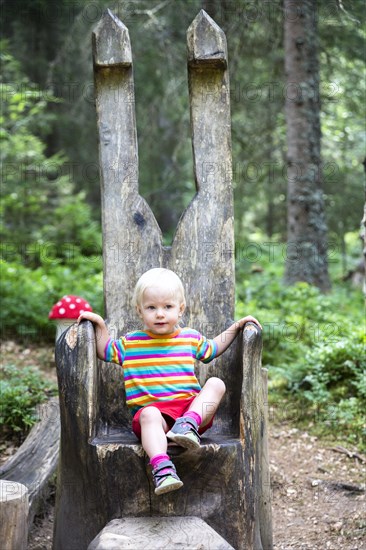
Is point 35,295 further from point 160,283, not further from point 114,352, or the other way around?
point 160,283

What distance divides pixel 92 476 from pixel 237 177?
716 cm

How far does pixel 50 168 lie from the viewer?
9500 millimetres

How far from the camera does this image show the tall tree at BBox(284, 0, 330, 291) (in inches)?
299

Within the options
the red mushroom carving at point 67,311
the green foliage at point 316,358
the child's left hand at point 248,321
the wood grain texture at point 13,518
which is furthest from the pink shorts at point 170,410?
the green foliage at point 316,358

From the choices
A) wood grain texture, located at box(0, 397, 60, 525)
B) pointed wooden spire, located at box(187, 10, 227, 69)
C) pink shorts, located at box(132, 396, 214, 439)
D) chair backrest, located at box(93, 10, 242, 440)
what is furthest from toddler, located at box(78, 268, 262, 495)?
pointed wooden spire, located at box(187, 10, 227, 69)

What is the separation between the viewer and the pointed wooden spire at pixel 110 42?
13.1 ft

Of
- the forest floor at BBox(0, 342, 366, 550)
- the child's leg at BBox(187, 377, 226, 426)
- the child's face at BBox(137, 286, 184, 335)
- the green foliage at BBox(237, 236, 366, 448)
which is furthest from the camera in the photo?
the green foliage at BBox(237, 236, 366, 448)

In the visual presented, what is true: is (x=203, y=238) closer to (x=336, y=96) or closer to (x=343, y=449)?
(x=343, y=449)

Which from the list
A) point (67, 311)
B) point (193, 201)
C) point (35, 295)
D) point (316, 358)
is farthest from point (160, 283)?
point (35, 295)

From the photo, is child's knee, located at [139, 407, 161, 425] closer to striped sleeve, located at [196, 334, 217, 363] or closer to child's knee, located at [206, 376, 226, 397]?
child's knee, located at [206, 376, 226, 397]

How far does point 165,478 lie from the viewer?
104 inches

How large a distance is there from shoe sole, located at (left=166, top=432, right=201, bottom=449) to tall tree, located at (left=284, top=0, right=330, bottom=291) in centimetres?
538

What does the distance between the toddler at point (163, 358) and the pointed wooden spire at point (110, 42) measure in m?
1.54

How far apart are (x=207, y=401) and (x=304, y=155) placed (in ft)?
17.4
